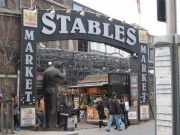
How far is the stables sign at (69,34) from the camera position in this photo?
21.0 m

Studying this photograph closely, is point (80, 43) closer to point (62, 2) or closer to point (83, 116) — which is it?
point (62, 2)

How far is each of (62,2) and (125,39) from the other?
904 inches

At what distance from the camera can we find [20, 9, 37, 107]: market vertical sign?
20781 mm

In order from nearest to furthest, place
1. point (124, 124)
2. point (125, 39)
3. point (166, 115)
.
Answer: point (166, 115) → point (124, 124) → point (125, 39)

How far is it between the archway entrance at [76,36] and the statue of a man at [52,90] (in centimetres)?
180

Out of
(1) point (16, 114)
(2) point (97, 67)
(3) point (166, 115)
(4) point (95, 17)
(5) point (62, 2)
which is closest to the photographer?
(3) point (166, 115)

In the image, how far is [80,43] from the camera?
4894 centimetres

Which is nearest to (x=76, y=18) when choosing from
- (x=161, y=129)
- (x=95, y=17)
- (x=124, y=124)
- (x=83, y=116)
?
(x=95, y=17)

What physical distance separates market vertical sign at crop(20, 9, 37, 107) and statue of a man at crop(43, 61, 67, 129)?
1.77 metres

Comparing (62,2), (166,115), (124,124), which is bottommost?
(124,124)

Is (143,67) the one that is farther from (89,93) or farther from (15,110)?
(15,110)

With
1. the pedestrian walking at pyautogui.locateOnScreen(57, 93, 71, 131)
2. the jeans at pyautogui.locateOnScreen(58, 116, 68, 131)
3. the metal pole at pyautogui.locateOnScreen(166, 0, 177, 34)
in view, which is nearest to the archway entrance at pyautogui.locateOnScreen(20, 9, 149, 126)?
the pedestrian walking at pyautogui.locateOnScreen(57, 93, 71, 131)

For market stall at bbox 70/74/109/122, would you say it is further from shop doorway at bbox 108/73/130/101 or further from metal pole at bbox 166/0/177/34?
metal pole at bbox 166/0/177/34

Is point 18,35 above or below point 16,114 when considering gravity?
above
